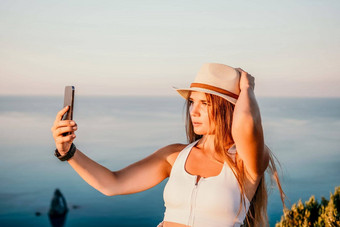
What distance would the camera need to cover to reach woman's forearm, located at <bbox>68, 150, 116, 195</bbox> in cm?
246

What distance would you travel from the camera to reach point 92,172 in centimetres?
251

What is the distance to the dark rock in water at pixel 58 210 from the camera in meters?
29.6

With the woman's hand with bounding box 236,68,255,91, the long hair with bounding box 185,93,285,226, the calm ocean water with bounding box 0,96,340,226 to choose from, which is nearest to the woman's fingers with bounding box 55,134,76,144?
the long hair with bounding box 185,93,285,226

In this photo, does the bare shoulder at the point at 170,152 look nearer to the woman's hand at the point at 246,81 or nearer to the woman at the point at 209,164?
the woman at the point at 209,164

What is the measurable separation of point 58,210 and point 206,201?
30388mm

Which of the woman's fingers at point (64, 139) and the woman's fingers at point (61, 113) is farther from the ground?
the woman's fingers at point (61, 113)

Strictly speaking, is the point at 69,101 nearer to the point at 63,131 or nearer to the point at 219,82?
the point at 63,131

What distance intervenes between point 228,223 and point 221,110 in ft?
1.82

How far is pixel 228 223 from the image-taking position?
233 cm

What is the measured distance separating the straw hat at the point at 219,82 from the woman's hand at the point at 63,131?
2.12ft

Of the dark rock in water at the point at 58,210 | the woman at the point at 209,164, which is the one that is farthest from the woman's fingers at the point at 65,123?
the dark rock in water at the point at 58,210

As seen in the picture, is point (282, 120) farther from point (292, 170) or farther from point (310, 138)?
point (292, 170)

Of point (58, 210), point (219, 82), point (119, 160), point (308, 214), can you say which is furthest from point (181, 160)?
point (119, 160)

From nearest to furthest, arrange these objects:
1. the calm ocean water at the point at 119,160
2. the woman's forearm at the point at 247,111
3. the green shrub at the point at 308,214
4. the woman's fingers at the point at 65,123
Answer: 1. the woman's forearm at the point at 247,111
2. the woman's fingers at the point at 65,123
3. the green shrub at the point at 308,214
4. the calm ocean water at the point at 119,160
